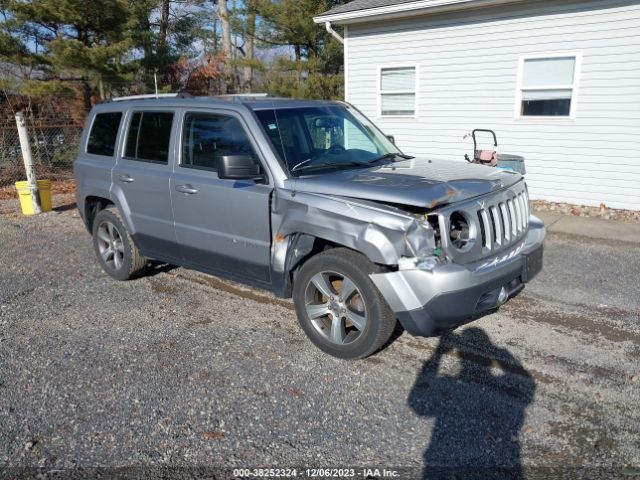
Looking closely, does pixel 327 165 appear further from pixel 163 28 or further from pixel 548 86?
pixel 163 28

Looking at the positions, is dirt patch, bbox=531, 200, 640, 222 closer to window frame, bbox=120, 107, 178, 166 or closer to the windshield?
the windshield

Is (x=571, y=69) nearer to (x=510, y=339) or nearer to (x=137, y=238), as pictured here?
(x=510, y=339)

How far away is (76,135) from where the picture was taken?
13.8 meters

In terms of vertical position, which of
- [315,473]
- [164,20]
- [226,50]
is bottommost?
[315,473]

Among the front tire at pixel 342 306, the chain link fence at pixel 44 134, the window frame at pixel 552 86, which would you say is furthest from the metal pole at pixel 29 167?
the window frame at pixel 552 86

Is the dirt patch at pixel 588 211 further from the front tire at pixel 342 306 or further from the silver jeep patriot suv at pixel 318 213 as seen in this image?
the front tire at pixel 342 306

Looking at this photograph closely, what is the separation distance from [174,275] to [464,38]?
7.24m

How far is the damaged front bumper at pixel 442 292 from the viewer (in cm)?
315

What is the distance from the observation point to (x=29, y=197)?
9.25 metres

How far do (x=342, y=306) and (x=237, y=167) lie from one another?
1259mm

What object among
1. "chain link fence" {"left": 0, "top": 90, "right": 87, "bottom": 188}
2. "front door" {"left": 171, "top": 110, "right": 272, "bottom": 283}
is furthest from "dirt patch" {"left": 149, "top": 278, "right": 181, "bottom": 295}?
"chain link fence" {"left": 0, "top": 90, "right": 87, "bottom": 188}

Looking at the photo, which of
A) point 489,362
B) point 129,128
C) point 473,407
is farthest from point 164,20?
point 473,407

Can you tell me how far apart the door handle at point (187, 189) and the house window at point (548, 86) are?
7149 mm

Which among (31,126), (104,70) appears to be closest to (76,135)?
(31,126)
